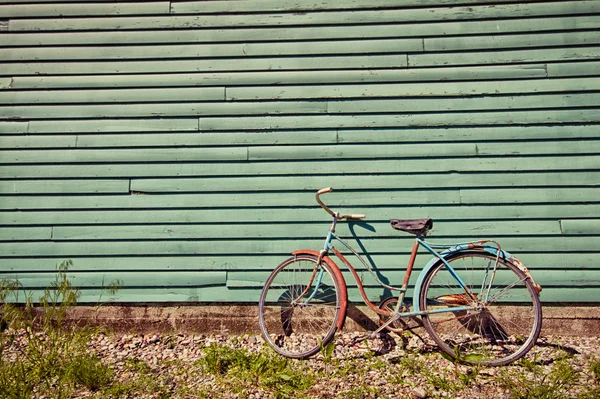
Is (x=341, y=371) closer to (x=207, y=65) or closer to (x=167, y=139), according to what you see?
(x=167, y=139)

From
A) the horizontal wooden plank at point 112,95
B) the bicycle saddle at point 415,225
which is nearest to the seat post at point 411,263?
the bicycle saddle at point 415,225

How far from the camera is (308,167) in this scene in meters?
4.23

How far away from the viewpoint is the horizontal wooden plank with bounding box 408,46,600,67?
417 centimetres

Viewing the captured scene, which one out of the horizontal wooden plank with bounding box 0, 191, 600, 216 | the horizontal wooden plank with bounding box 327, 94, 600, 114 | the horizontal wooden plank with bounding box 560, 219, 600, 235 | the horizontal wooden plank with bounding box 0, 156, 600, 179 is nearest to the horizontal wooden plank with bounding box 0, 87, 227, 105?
the horizontal wooden plank with bounding box 0, 156, 600, 179

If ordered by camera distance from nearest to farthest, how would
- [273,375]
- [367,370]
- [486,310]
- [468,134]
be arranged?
1. [273,375]
2. [367,370]
3. [486,310]
4. [468,134]

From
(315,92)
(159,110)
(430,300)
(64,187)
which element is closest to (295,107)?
(315,92)

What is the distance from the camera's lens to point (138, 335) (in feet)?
13.8

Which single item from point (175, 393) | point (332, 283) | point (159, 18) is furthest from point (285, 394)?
point (159, 18)

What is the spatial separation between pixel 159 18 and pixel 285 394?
357 cm

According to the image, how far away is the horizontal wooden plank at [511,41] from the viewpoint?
13.7 ft

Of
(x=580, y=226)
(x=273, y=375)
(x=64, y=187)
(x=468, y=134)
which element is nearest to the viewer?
(x=273, y=375)

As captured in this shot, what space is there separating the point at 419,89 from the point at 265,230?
1.96 metres

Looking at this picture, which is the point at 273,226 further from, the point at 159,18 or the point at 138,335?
the point at 159,18

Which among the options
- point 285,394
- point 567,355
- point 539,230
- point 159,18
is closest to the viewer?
point 285,394
